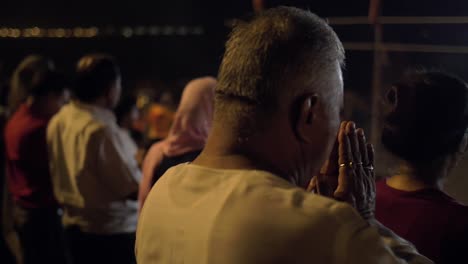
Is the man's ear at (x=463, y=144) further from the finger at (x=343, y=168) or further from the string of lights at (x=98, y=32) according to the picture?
the string of lights at (x=98, y=32)

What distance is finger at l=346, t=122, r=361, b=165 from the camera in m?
1.16

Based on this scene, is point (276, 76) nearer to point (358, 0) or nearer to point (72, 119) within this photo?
point (72, 119)

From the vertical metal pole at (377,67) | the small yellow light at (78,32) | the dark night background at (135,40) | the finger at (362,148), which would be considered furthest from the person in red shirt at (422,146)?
the small yellow light at (78,32)

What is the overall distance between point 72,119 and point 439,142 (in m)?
1.94

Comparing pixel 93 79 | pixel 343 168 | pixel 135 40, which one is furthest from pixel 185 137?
pixel 135 40

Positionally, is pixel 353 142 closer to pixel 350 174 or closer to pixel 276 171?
pixel 350 174

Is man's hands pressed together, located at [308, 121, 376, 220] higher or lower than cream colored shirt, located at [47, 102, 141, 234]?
higher

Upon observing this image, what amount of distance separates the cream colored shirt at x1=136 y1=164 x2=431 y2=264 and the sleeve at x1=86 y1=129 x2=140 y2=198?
6.04 feet

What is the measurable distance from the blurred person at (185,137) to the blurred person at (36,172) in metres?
0.84

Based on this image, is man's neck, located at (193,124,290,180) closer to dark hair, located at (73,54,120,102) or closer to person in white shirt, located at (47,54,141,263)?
person in white shirt, located at (47,54,141,263)

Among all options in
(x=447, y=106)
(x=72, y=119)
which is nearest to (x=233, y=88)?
(x=447, y=106)

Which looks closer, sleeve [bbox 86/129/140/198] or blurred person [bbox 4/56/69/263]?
sleeve [bbox 86/129/140/198]

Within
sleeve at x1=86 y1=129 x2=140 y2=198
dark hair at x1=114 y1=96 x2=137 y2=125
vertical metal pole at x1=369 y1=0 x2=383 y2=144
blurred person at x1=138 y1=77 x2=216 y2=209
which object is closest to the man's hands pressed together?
blurred person at x1=138 y1=77 x2=216 y2=209

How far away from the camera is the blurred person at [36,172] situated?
349 cm
